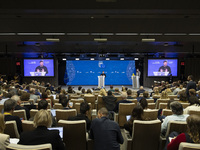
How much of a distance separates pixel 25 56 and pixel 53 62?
2.81 m

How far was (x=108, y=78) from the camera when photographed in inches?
727

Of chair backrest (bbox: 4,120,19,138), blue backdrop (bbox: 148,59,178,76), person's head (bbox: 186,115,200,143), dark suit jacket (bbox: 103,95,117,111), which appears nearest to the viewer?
person's head (bbox: 186,115,200,143)

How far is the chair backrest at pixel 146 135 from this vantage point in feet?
9.75

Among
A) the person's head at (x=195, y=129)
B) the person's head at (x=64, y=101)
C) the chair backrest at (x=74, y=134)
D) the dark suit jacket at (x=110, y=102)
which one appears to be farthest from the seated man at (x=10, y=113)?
the dark suit jacket at (x=110, y=102)

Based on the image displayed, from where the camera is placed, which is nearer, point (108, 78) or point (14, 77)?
point (14, 77)

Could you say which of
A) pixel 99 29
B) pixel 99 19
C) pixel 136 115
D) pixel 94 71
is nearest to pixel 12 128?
pixel 136 115

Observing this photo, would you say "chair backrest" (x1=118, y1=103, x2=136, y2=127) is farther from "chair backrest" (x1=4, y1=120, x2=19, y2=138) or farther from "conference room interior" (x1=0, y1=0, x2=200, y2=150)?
"chair backrest" (x1=4, y1=120, x2=19, y2=138)

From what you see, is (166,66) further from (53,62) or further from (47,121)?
(47,121)

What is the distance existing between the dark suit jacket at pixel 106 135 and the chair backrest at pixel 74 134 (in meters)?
0.29

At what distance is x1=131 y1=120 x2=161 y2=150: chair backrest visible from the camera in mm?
2973

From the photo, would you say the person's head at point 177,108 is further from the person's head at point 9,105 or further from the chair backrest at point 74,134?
the person's head at point 9,105

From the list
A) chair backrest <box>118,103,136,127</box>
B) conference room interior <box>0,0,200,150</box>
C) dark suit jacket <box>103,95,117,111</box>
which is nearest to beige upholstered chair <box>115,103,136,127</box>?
chair backrest <box>118,103,136,127</box>

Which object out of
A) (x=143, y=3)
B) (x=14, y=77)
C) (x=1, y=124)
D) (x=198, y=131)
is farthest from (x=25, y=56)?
(x=198, y=131)

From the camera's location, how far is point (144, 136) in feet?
10.00
